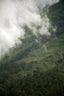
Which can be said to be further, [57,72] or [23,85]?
[57,72]

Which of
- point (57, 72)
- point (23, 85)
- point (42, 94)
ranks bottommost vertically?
point (42, 94)

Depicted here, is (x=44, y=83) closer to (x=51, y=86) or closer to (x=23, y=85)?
(x=51, y=86)

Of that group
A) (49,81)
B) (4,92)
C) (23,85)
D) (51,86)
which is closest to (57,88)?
(51,86)

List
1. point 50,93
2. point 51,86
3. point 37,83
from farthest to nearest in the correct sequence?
point 37,83 < point 51,86 < point 50,93

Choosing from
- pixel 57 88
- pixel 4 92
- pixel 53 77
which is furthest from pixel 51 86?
pixel 4 92

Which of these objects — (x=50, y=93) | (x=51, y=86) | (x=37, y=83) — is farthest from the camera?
(x=37, y=83)

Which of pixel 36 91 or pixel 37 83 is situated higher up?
pixel 37 83

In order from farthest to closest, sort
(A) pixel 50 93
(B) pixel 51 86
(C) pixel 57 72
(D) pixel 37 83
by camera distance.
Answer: (C) pixel 57 72 < (D) pixel 37 83 < (B) pixel 51 86 < (A) pixel 50 93

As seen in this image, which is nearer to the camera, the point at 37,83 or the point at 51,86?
the point at 51,86

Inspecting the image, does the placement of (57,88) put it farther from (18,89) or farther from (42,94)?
(18,89)
